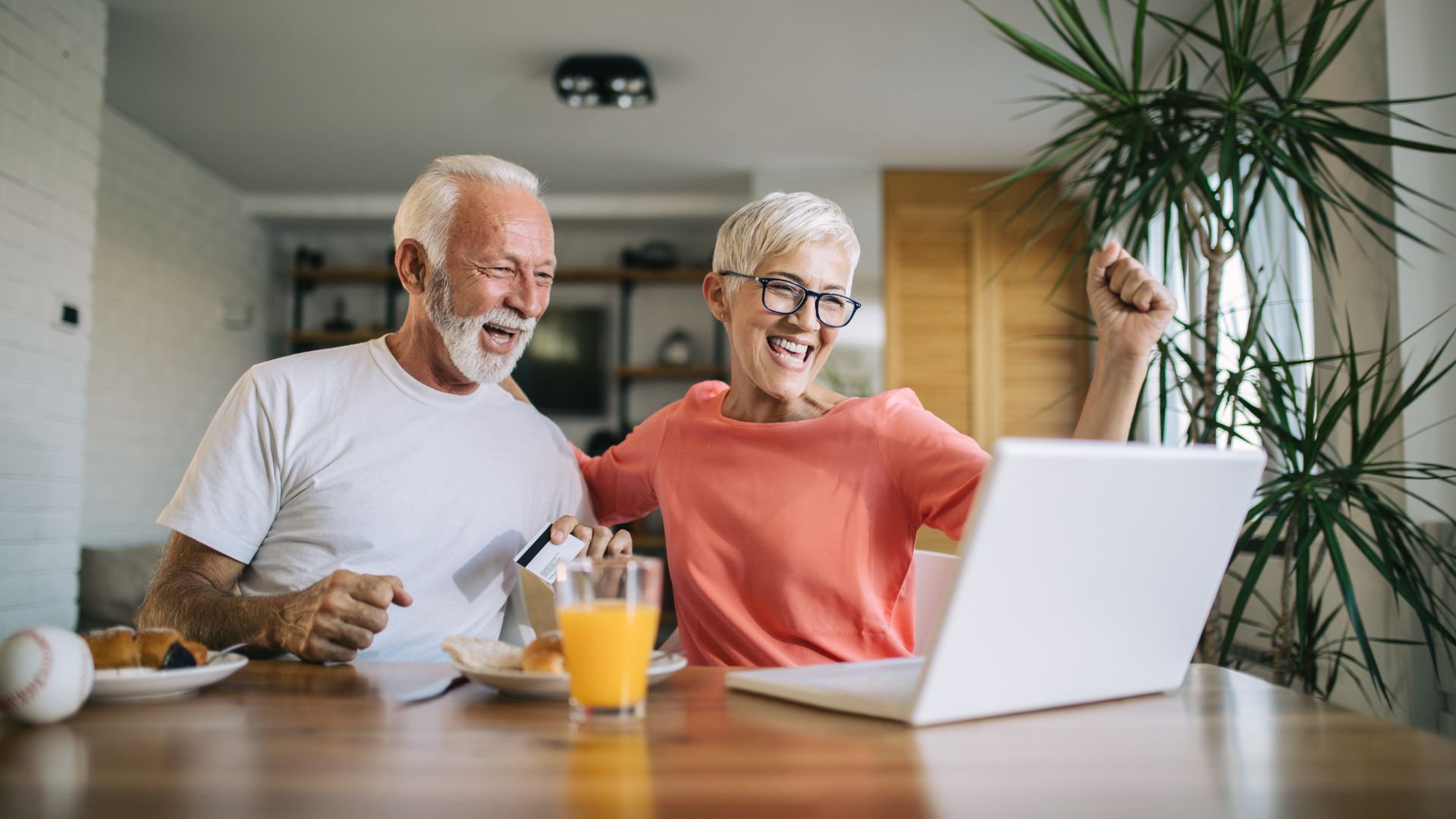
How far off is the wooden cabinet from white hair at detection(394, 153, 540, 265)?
13.0ft

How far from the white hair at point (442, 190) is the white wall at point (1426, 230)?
2.29 meters

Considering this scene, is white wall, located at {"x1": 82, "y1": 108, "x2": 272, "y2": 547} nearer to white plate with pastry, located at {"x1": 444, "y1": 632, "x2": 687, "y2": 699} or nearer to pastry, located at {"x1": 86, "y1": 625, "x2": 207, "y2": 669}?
pastry, located at {"x1": 86, "y1": 625, "x2": 207, "y2": 669}

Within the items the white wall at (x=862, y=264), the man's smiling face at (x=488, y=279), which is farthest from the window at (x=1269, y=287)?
the man's smiling face at (x=488, y=279)

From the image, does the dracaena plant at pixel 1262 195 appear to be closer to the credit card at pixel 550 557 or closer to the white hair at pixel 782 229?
the white hair at pixel 782 229

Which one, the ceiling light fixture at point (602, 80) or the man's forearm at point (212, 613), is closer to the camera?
the man's forearm at point (212, 613)

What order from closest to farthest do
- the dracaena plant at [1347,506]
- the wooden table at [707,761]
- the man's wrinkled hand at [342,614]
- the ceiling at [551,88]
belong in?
the wooden table at [707,761] < the man's wrinkled hand at [342,614] < the dracaena plant at [1347,506] < the ceiling at [551,88]

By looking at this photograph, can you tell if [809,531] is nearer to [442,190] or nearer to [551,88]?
[442,190]

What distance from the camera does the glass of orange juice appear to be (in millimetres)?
762

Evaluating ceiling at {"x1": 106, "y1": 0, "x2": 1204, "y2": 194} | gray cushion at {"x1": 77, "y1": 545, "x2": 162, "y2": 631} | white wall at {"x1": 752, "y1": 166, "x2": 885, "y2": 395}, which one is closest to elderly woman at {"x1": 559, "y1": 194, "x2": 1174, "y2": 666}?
ceiling at {"x1": 106, "y1": 0, "x2": 1204, "y2": 194}

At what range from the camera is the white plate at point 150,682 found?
850 mm

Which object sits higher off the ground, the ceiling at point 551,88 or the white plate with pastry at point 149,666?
the ceiling at point 551,88

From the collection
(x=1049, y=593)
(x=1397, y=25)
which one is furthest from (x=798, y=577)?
(x=1397, y=25)

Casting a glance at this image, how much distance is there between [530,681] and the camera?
859 mm

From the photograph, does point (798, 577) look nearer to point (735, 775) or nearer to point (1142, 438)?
point (735, 775)
